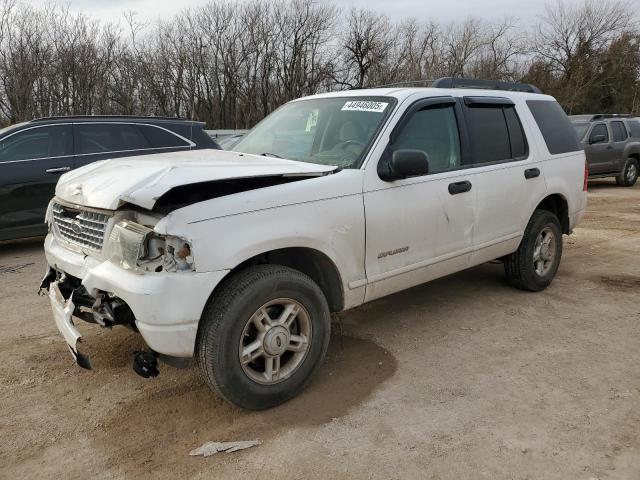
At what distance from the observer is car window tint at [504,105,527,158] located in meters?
4.85

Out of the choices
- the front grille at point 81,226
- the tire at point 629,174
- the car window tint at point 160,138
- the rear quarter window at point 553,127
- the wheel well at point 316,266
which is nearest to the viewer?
the front grille at point 81,226

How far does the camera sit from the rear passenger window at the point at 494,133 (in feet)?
14.7

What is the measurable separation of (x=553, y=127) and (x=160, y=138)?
220 inches

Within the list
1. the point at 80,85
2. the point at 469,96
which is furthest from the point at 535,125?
the point at 80,85

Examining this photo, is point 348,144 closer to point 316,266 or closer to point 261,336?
point 316,266

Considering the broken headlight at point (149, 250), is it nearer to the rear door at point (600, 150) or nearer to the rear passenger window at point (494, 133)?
the rear passenger window at point (494, 133)

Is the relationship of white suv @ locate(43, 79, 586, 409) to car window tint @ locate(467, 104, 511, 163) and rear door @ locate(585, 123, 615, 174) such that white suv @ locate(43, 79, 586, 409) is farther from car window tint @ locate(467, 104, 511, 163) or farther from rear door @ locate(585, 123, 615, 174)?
rear door @ locate(585, 123, 615, 174)

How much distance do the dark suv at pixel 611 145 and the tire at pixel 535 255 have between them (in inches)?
406

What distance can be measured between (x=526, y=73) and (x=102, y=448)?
42969mm

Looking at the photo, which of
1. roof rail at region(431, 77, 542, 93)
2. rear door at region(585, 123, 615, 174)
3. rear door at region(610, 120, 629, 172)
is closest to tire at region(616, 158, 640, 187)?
rear door at region(610, 120, 629, 172)

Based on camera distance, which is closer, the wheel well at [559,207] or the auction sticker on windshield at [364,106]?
the auction sticker on windshield at [364,106]

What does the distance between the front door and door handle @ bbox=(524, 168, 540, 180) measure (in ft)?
2.78

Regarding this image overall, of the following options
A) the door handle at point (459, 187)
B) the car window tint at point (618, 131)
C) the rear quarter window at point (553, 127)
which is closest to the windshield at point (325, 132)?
the door handle at point (459, 187)

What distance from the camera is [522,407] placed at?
125 inches
